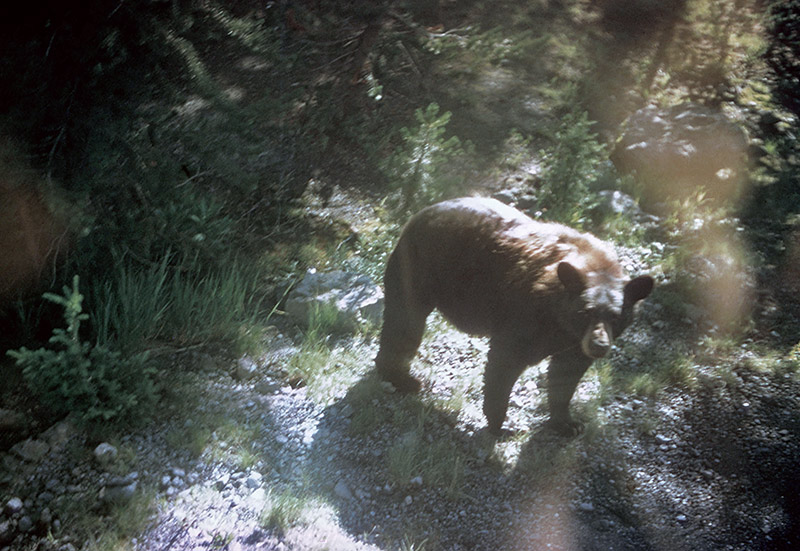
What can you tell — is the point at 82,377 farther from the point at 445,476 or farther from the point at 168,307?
the point at 445,476

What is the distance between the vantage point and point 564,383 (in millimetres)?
3914

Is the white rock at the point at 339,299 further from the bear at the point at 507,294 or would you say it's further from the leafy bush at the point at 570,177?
the leafy bush at the point at 570,177

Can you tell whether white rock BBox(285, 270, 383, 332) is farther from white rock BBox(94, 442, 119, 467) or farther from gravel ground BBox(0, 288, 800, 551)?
white rock BBox(94, 442, 119, 467)

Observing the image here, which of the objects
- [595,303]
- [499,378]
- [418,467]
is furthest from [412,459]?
[595,303]

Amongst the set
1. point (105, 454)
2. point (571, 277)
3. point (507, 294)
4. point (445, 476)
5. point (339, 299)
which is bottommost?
Answer: point (445, 476)

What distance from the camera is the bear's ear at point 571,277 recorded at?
11.1ft

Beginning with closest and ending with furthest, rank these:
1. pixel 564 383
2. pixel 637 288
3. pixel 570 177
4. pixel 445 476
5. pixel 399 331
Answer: pixel 637 288, pixel 445 476, pixel 564 383, pixel 399 331, pixel 570 177

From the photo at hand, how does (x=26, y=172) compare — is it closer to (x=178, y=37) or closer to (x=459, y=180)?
(x=178, y=37)

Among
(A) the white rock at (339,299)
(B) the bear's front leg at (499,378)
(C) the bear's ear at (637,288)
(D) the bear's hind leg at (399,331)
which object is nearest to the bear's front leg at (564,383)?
(B) the bear's front leg at (499,378)

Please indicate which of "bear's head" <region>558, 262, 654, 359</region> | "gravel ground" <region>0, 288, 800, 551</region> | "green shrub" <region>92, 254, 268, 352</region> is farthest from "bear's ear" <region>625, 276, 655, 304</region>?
"green shrub" <region>92, 254, 268, 352</region>

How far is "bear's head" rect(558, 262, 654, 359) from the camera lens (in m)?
3.38

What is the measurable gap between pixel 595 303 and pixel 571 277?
18 cm

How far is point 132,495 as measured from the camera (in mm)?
3186

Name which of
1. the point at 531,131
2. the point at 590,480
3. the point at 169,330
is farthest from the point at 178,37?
the point at 531,131
